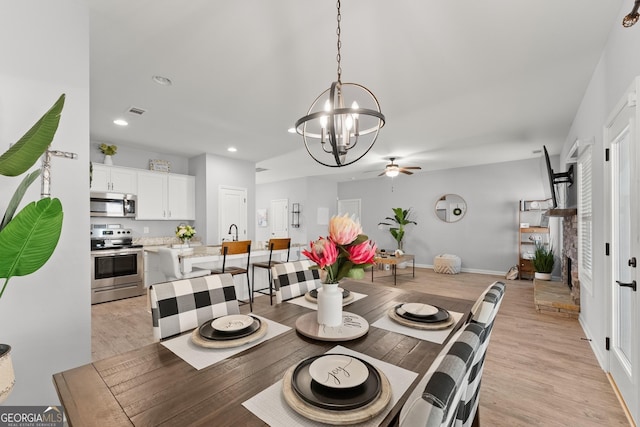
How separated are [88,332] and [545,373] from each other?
11.1 feet

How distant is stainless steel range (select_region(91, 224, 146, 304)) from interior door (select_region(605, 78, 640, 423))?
5.59 meters

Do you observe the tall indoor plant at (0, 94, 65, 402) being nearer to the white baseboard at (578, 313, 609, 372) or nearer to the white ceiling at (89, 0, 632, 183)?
the white ceiling at (89, 0, 632, 183)

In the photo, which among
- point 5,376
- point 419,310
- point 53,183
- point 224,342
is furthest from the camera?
point 53,183

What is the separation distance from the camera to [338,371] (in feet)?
2.97

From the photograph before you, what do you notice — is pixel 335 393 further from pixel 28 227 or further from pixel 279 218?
pixel 279 218

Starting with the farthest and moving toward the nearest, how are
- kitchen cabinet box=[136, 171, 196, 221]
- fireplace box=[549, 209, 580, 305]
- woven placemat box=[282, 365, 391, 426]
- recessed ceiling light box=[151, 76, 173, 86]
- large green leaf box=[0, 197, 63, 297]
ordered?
1. kitchen cabinet box=[136, 171, 196, 221]
2. fireplace box=[549, 209, 580, 305]
3. recessed ceiling light box=[151, 76, 173, 86]
4. large green leaf box=[0, 197, 63, 297]
5. woven placemat box=[282, 365, 391, 426]

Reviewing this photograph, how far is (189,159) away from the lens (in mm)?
5742

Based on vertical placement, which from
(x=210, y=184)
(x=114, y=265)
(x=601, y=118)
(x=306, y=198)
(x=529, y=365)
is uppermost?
(x=601, y=118)

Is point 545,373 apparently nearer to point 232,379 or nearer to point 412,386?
point 412,386

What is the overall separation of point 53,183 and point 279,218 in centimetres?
757

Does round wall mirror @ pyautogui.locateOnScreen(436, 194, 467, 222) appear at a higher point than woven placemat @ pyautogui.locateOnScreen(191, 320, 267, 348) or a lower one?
higher

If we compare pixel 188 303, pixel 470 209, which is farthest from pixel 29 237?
pixel 470 209

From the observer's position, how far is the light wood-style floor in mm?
1853

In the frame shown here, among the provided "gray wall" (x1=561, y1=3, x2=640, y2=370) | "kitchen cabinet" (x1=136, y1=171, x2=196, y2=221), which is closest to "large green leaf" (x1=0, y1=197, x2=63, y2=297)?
"gray wall" (x1=561, y1=3, x2=640, y2=370)
